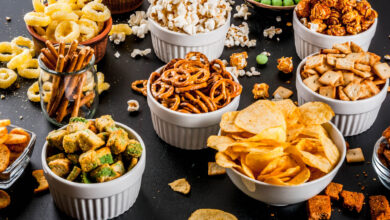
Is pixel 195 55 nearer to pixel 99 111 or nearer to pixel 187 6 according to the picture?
pixel 187 6

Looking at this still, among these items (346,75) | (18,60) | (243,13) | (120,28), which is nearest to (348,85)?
(346,75)

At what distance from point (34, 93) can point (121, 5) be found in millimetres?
685

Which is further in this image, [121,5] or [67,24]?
[121,5]

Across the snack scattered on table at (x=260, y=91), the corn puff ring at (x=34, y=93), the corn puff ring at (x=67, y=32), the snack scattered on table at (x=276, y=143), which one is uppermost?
the corn puff ring at (x=67, y=32)

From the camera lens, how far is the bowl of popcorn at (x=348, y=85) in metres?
1.82

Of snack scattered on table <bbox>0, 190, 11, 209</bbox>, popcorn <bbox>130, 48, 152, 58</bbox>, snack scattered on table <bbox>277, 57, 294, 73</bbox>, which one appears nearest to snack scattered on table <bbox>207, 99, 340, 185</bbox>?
snack scattered on table <bbox>277, 57, 294, 73</bbox>

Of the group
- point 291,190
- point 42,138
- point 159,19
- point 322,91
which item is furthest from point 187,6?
point 291,190

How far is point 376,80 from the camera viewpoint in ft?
6.15

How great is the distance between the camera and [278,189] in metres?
1.50

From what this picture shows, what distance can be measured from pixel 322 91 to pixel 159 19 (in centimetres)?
72

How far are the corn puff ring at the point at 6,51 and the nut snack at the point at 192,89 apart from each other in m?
0.69

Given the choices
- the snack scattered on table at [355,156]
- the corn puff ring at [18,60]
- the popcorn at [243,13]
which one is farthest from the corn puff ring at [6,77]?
the snack scattered on table at [355,156]

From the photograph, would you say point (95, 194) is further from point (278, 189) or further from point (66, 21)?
point (66, 21)

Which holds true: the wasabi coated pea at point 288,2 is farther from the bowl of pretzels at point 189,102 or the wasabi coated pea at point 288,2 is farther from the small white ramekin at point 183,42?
the bowl of pretzels at point 189,102
